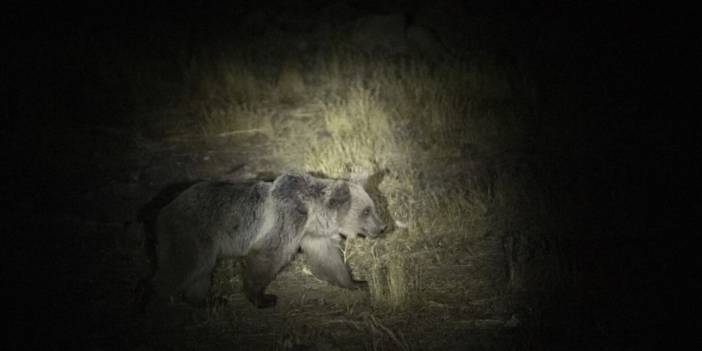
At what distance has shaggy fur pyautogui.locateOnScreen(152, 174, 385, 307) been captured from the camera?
455 cm

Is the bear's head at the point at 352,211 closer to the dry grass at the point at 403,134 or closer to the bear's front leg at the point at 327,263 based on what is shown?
the bear's front leg at the point at 327,263

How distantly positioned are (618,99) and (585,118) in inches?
44.2

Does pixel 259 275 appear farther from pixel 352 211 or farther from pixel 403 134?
pixel 403 134

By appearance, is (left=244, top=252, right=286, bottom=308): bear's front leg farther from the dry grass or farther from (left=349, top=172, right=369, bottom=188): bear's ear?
(left=349, top=172, right=369, bottom=188): bear's ear

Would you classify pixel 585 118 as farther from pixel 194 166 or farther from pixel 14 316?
pixel 14 316

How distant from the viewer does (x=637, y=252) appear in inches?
201

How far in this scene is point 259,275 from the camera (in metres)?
4.75

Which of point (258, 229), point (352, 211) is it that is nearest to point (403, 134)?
point (352, 211)

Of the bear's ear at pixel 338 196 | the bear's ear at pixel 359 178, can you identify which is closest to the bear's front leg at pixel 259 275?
the bear's ear at pixel 338 196

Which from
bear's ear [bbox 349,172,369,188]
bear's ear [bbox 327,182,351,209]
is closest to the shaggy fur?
bear's ear [bbox 327,182,351,209]

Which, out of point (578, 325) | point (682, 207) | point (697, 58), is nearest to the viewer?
point (578, 325)

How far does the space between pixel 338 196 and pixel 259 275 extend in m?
1.04

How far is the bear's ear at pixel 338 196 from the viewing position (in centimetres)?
503

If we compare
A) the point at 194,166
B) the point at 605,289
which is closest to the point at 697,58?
the point at 605,289
